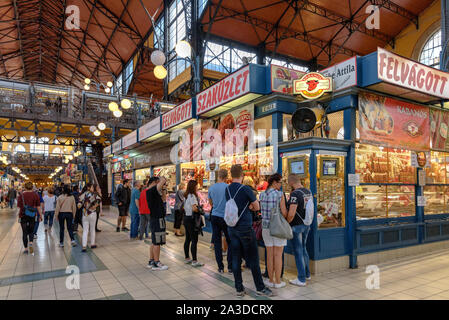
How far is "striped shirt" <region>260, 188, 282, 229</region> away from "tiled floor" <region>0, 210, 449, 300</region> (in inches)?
43.9

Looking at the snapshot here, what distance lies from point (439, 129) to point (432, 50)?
475 inches

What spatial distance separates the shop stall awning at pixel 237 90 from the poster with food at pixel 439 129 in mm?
4439

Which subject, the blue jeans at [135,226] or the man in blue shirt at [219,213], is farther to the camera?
the blue jeans at [135,226]

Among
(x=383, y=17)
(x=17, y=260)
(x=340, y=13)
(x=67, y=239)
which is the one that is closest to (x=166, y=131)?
(x=67, y=239)

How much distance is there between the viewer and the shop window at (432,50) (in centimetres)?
1584

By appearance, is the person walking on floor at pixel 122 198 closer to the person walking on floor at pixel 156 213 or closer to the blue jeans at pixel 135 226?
the blue jeans at pixel 135 226

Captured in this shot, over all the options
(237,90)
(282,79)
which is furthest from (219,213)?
(282,79)

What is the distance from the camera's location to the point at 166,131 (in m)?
10.5

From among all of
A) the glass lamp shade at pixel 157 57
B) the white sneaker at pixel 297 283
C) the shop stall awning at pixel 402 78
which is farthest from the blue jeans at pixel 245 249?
the glass lamp shade at pixel 157 57

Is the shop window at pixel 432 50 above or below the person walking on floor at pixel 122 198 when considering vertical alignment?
above

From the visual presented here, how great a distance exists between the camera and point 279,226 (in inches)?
169

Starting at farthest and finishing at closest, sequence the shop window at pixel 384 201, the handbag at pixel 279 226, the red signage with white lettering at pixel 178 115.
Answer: the red signage with white lettering at pixel 178 115 < the shop window at pixel 384 201 < the handbag at pixel 279 226

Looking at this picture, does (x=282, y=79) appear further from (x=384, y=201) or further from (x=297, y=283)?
(x=297, y=283)

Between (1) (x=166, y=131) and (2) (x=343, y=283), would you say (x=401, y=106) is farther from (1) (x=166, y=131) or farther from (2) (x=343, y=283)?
(1) (x=166, y=131)
